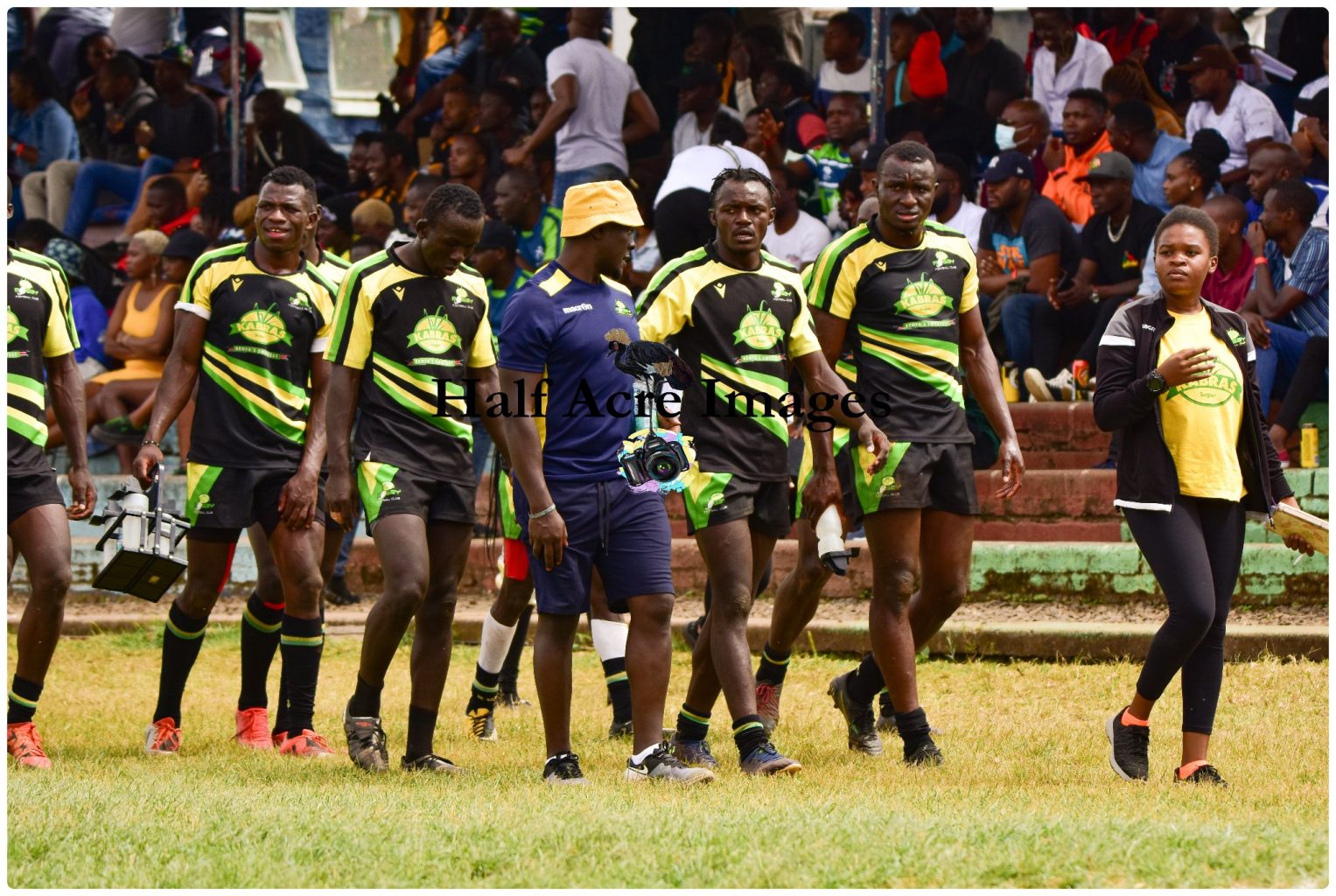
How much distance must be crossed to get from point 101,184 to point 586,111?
614 centimetres

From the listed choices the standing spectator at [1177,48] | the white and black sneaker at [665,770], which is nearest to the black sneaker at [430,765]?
the white and black sneaker at [665,770]

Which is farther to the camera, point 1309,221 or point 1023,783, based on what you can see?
point 1309,221

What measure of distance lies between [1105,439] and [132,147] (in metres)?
11.1

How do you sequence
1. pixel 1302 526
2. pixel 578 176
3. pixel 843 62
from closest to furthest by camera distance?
pixel 1302 526 → pixel 578 176 → pixel 843 62

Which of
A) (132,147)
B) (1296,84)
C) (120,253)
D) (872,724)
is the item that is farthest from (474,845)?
(132,147)

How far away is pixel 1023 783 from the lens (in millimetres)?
7125

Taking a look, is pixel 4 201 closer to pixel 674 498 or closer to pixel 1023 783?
pixel 1023 783

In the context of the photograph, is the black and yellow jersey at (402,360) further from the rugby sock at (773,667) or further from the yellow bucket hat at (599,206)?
the rugby sock at (773,667)

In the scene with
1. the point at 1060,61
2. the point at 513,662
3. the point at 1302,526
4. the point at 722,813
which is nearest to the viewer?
the point at 722,813

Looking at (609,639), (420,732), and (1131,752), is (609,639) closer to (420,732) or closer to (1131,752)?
(420,732)

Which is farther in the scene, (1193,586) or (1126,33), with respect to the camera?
(1126,33)

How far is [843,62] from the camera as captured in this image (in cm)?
1551

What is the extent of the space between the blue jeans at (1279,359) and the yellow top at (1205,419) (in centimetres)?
480

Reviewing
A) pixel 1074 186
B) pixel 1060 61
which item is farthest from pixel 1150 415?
pixel 1060 61
